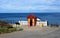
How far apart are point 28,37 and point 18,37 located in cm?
92

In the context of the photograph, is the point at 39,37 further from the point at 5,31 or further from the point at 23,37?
the point at 5,31

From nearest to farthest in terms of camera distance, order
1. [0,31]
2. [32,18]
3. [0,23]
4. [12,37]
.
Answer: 1. [12,37]
2. [0,31]
3. [0,23]
4. [32,18]

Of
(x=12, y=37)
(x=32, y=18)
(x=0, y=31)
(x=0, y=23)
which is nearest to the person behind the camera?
(x=12, y=37)

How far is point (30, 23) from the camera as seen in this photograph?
42.4m

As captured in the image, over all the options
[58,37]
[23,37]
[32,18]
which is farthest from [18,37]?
[32,18]

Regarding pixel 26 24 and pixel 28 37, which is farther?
pixel 26 24

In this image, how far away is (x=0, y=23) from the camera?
102 ft

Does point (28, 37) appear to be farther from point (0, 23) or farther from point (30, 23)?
point (30, 23)

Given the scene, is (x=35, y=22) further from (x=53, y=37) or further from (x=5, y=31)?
(x=53, y=37)

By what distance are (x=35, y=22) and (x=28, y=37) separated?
2079 cm

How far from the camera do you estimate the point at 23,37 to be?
73.3 ft

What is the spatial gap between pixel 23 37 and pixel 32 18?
1986 centimetres

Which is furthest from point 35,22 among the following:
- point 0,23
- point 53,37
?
point 53,37

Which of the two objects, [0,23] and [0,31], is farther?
[0,23]
